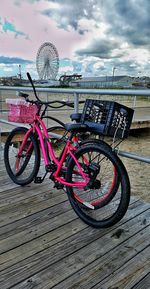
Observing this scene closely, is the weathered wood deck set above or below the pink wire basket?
below

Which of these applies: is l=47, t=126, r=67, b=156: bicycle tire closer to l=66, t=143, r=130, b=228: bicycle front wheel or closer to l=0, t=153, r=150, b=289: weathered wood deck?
l=66, t=143, r=130, b=228: bicycle front wheel

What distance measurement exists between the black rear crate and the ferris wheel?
22746mm

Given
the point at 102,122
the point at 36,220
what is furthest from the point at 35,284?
the point at 102,122

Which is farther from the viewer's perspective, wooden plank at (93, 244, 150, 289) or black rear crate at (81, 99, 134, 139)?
black rear crate at (81, 99, 134, 139)

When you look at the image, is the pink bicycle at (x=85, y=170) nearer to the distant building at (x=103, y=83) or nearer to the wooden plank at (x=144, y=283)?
the wooden plank at (x=144, y=283)

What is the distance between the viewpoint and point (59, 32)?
6316 millimetres

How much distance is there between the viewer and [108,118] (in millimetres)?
1481

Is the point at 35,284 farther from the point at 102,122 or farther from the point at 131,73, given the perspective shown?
the point at 131,73

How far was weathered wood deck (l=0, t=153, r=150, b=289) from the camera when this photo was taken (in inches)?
44.9

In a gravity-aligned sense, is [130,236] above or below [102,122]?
below

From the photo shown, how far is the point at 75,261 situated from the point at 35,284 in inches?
9.4

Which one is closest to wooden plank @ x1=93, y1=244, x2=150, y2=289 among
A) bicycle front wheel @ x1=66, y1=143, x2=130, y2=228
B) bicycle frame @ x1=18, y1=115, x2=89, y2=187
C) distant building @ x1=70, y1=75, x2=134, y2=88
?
bicycle front wheel @ x1=66, y1=143, x2=130, y2=228

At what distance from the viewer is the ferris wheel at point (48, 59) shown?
920 inches

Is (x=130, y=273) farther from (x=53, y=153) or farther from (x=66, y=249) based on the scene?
(x=53, y=153)
